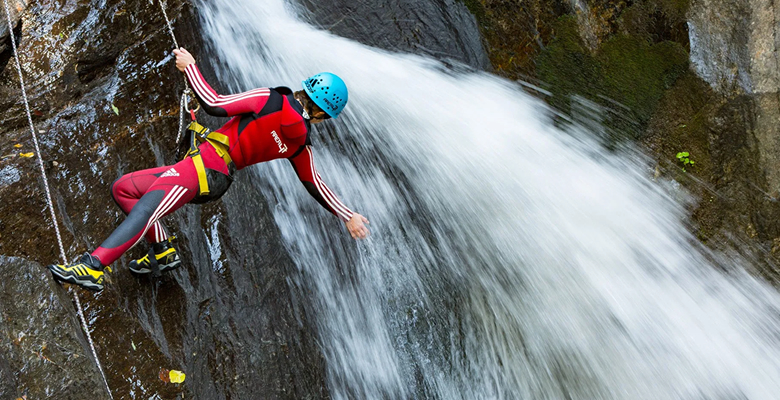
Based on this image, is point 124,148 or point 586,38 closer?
point 124,148

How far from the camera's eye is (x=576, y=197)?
4.98 metres

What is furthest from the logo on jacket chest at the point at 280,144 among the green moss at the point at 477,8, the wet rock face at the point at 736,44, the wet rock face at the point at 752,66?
the wet rock face at the point at 736,44

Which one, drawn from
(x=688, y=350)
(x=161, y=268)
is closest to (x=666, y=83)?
(x=688, y=350)

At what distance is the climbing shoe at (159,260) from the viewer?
150 inches

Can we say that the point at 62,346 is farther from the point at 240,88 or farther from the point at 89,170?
the point at 240,88

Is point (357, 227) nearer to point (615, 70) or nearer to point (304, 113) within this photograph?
point (304, 113)

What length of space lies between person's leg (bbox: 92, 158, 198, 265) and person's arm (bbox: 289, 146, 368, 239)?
664 millimetres

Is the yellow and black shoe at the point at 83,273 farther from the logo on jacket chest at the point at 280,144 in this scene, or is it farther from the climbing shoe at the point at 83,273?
the logo on jacket chest at the point at 280,144

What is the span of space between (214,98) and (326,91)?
2.18ft

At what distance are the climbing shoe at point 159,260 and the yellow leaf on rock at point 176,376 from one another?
693 millimetres

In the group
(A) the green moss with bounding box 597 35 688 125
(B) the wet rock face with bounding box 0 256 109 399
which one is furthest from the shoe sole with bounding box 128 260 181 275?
(A) the green moss with bounding box 597 35 688 125

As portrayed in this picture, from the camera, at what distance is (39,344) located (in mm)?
2957

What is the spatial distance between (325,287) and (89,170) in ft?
6.95

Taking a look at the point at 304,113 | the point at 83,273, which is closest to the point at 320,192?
the point at 304,113
